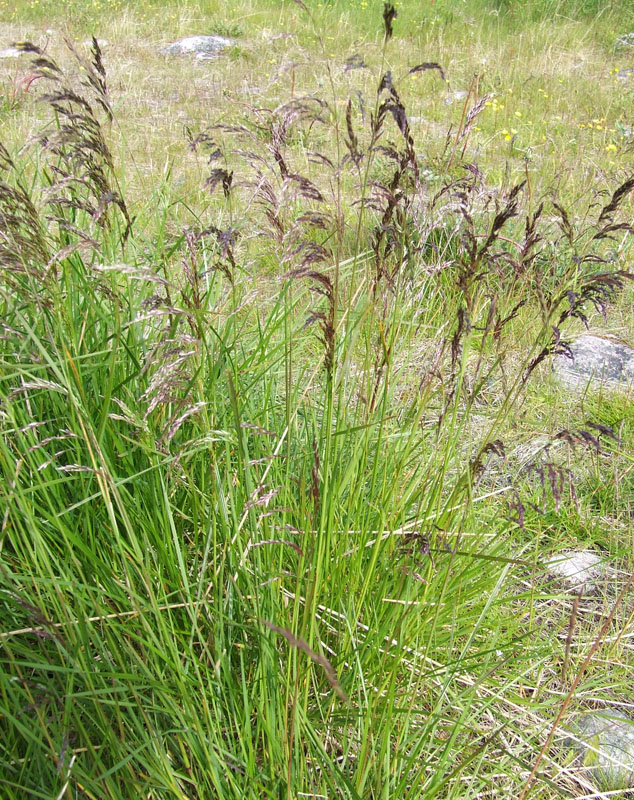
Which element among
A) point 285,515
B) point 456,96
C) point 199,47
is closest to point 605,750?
point 285,515

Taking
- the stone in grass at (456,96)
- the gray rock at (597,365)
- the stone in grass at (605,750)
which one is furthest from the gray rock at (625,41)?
the stone in grass at (605,750)

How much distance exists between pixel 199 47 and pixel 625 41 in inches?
219

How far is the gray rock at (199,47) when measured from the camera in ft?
27.3

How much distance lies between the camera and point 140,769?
1.18 m

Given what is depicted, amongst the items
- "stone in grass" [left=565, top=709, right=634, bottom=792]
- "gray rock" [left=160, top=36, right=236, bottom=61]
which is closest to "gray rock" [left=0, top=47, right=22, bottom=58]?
"gray rock" [left=160, top=36, right=236, bottom=61]

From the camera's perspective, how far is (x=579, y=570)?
187 centimetres

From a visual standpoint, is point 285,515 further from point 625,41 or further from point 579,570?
point 625,41

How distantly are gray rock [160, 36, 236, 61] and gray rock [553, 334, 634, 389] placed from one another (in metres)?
7.18

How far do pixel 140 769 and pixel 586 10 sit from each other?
1095cm

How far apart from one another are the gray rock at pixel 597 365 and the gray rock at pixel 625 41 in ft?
22.3

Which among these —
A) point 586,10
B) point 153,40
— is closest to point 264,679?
point 153,40

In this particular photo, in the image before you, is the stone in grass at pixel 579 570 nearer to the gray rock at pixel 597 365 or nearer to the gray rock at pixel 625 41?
the gray rock at pixel 597 365

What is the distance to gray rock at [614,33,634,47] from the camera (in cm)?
787

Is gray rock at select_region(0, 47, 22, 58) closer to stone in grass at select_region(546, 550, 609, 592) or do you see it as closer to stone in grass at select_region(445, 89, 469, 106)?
stone in grass at select_region(445, 89, 469, 106)
